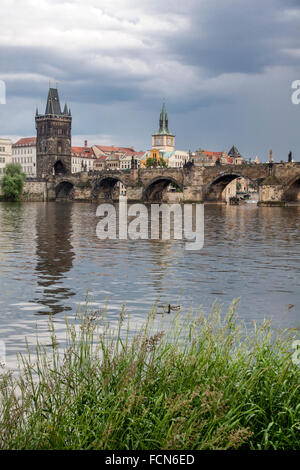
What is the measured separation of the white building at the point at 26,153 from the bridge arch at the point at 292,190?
100m

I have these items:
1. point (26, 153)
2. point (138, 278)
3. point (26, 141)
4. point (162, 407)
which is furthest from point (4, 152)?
point (162, 407)

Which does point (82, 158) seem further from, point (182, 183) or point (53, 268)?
point (53, 268)

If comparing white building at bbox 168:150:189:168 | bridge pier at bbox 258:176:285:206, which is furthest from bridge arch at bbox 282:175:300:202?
white building at bbox 168:150:189:168

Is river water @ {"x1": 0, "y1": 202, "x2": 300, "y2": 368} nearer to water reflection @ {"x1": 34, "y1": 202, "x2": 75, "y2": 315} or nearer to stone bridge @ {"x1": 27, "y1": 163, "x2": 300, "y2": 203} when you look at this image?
water reflection @ {"x1": 34, "y1": 202, "x2": 75, "y2": 315}

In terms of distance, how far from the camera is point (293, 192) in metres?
77.9

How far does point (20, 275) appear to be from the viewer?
15.7 m

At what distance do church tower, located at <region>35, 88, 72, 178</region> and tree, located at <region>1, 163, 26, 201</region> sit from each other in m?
48.6

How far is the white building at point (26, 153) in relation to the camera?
16850cm

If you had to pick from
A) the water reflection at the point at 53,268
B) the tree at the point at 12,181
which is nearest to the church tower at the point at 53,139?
the tree at the point at 12,181

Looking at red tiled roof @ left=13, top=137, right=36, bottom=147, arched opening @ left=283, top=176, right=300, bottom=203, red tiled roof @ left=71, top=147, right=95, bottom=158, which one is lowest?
arched opening @ left=283, top=176, right=300, bottom=203

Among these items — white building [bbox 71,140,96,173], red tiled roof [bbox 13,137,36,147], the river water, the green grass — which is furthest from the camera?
white building [bbox 71,140,96,173]

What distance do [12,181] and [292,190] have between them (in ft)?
122

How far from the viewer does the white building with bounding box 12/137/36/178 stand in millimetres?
168500

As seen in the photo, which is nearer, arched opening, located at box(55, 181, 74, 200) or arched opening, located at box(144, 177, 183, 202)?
arched opening, located at box(144, 177, 183, 202)
